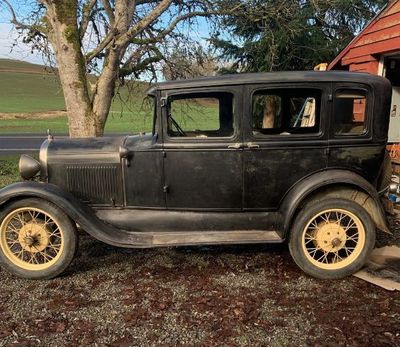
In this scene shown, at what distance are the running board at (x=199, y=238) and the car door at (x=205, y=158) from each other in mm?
264

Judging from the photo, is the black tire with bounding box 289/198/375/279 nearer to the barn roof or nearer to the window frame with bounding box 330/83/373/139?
the window frame with bounding box 330/83/373/139

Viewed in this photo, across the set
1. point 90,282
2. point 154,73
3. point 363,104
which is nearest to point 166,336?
point 90,282

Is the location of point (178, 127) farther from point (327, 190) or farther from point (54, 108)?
point (54, 108)

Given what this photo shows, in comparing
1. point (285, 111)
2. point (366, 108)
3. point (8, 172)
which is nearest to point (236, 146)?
point (285, 111)

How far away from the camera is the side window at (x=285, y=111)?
4.03m

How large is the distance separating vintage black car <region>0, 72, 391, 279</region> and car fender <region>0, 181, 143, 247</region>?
1 cm

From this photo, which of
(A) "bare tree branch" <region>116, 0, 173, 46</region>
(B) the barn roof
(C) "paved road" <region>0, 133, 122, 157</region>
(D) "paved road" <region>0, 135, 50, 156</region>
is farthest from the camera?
(D) "paved road" <region>0, 135, 50, 156</region>

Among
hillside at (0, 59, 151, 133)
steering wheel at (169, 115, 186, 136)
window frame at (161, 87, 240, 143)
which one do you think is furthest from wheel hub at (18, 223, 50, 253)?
hillside at (0, 59, 151, 133)

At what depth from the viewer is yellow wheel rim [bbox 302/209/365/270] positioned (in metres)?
3.93

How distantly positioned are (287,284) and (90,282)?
188 cm

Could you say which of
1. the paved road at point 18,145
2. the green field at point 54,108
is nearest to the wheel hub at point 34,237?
the green field at point 54,108

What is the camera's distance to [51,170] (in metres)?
4.18

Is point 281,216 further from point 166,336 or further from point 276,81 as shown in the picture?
point 166,336

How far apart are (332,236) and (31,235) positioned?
9.66 feet
